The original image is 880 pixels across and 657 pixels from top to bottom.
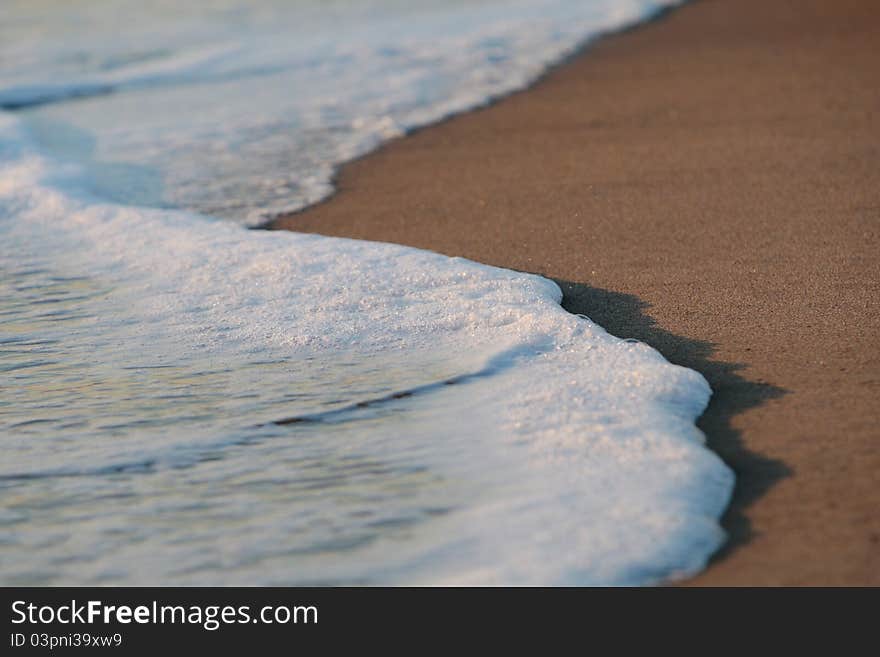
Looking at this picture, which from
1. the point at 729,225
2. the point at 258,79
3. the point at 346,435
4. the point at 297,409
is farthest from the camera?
the point at 258,79

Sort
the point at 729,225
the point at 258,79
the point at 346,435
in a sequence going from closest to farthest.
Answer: the point at 346,435 < the point at 729,225 < the point at 258,79

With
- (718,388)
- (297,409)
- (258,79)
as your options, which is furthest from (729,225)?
(258,79)

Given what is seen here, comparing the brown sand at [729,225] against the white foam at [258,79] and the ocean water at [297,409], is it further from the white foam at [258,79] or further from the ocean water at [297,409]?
the white foam at [258,79]

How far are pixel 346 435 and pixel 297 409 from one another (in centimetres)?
25

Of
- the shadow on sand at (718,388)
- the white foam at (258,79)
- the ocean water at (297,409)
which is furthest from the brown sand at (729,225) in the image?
the white foam at (258,79)

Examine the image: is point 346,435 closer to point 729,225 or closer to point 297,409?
point 297,409

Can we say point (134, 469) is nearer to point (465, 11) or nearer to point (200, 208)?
point (200, 208)

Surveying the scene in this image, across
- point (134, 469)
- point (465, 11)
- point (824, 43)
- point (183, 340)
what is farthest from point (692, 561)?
point (465, 11)

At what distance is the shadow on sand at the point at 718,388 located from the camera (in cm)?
289

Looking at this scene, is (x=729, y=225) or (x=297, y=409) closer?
(x=297, y=409)

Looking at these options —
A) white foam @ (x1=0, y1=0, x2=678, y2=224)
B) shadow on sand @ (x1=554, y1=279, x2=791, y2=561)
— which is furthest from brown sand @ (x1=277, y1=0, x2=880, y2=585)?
white foam @ (x1=0, y1=0, x2=678, y2=224)

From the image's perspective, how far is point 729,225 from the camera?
5.05 m

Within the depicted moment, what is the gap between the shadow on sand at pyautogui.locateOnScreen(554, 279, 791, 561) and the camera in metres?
2.89

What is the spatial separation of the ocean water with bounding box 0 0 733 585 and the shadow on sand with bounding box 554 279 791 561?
0.18 feet
